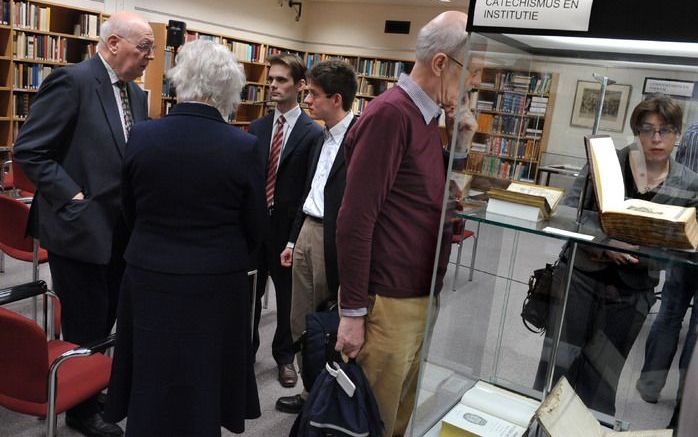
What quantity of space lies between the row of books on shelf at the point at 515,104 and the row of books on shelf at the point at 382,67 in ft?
31.9

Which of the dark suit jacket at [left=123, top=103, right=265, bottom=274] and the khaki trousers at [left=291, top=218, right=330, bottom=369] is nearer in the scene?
the dark suit jacket at [left=123, top=103, right=265, bottom=274]

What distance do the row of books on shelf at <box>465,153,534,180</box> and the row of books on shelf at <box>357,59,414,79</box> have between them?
32.0 ft

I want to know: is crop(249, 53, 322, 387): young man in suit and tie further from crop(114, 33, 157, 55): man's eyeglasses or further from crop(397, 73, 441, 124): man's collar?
crop(397, 73, 441, 124): man's collar

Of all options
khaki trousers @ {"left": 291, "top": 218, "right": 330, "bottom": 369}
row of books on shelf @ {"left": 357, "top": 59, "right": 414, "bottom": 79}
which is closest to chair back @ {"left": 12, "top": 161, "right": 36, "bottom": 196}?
khaki trousers @ {"left": 291, "top": 218, "right": 330, "bottom": 369}

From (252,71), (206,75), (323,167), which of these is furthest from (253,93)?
(206,75)

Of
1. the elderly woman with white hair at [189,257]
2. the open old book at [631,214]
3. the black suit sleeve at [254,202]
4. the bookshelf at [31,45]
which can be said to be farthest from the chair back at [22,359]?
the bookshelf at [31,45]

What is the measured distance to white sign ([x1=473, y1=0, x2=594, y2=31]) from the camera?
89cm

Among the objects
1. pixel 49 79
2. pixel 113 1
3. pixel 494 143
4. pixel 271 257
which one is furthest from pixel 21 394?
pixel 113 1

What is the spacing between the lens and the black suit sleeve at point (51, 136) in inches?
81.8

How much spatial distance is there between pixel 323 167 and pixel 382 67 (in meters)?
8.58

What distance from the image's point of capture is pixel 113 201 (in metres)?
2.20

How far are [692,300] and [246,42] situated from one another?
31.9 ft

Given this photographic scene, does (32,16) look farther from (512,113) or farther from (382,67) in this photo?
(512,113)

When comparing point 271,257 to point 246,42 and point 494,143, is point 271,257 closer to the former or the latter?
point 494,143
